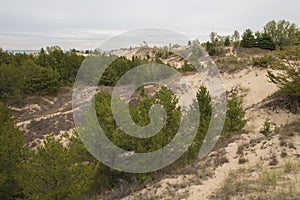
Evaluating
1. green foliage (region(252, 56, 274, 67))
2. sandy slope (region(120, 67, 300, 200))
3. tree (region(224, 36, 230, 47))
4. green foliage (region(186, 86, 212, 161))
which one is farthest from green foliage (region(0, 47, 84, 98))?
tree (region(224, 36, 230, 47))

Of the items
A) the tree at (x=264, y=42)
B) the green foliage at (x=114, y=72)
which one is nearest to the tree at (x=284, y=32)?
the tree at (x=264, y=42)

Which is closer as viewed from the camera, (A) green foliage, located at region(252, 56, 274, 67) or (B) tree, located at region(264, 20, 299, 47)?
(A) green foliage, located at region(252, 56, 274, 67)

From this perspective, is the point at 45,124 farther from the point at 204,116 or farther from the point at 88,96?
the point at 204,116

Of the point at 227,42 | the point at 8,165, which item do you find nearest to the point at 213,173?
the point at 8,165

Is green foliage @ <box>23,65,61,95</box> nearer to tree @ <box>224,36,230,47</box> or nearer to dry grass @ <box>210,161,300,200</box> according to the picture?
tree @ <box>224,36,230,47</box>

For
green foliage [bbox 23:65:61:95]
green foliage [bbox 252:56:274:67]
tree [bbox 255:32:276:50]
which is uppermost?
tree [bbox 255:32:276:50]

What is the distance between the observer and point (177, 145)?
9.67m

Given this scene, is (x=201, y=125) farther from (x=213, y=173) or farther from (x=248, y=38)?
(x=248, y=38)

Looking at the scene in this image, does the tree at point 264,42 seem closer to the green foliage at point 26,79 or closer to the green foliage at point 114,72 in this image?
the green foliage at point 114,72

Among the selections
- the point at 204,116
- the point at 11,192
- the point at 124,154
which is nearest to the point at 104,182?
the point at 124,154

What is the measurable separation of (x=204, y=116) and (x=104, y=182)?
584 cm

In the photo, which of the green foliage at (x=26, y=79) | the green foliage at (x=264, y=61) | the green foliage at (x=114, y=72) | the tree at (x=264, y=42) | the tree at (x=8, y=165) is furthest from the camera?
the green foliage at (x=114, y=72)

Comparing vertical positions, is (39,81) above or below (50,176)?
above

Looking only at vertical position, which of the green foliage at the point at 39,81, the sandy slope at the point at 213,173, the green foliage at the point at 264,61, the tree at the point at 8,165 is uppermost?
the green foliage at the point at 264,61
